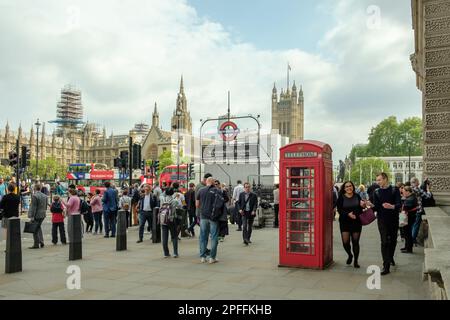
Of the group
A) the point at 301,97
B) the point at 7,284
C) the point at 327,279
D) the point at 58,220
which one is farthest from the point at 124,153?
the point at 301,97

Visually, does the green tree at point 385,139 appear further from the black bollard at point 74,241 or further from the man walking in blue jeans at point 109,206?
the black bollard at point 74,241

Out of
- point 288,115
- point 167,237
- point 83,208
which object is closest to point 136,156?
point 83,208

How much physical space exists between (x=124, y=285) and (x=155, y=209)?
17.8 ft

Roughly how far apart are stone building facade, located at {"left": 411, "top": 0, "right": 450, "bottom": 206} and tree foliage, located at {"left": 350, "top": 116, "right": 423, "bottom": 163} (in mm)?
87768

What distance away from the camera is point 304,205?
27.0 feet

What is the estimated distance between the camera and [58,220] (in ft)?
40.6

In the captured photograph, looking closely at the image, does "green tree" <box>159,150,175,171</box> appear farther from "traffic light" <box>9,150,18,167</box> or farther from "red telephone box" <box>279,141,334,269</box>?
"red telephone box" <box>279,141,334,269</box>

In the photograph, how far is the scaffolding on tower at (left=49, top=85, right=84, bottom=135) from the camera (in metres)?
138

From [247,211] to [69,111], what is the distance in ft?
458

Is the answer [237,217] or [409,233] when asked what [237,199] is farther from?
[409,233]

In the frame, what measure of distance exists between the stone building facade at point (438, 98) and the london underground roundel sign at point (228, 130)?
32596mm
